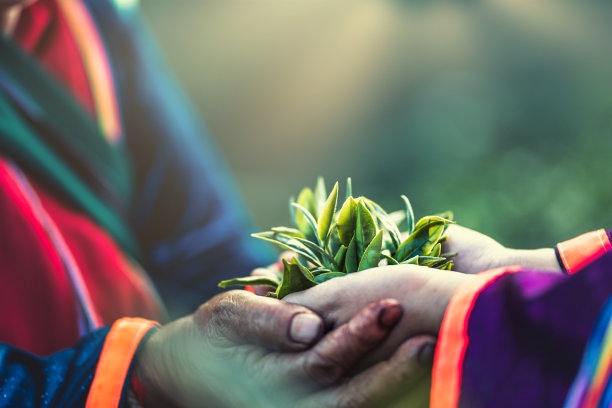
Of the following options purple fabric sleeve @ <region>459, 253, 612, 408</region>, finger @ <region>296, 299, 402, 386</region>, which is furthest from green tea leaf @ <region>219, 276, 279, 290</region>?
purple fabric sleeve @ <region>459, 253, 612, 408</region>

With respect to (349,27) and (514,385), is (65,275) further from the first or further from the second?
(349,27)

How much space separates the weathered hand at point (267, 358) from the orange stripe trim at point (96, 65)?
1508 millimetres

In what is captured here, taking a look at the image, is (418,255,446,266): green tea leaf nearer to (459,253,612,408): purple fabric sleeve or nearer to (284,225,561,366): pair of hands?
(284,225,561,366): pair of hands

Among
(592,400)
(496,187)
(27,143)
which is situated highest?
(27,143)

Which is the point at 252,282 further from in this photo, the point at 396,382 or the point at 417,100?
the point at 417,100

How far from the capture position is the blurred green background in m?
2.61

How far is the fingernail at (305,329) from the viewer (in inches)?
27.0

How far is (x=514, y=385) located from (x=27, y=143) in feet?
6.52

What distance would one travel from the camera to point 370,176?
3.04 m

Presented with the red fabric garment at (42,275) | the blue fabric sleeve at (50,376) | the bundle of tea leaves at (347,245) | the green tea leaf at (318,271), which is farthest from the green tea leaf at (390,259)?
the red fabric garment at (42,275)

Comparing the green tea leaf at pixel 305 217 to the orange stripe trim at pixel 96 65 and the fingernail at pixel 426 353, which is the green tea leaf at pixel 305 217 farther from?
the orange stripe trim at pixel 96 65

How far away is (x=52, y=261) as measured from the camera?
5.97 ft

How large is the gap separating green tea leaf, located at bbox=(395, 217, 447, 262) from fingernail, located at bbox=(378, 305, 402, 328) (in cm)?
25

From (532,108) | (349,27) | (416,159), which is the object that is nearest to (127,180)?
(349,27)
